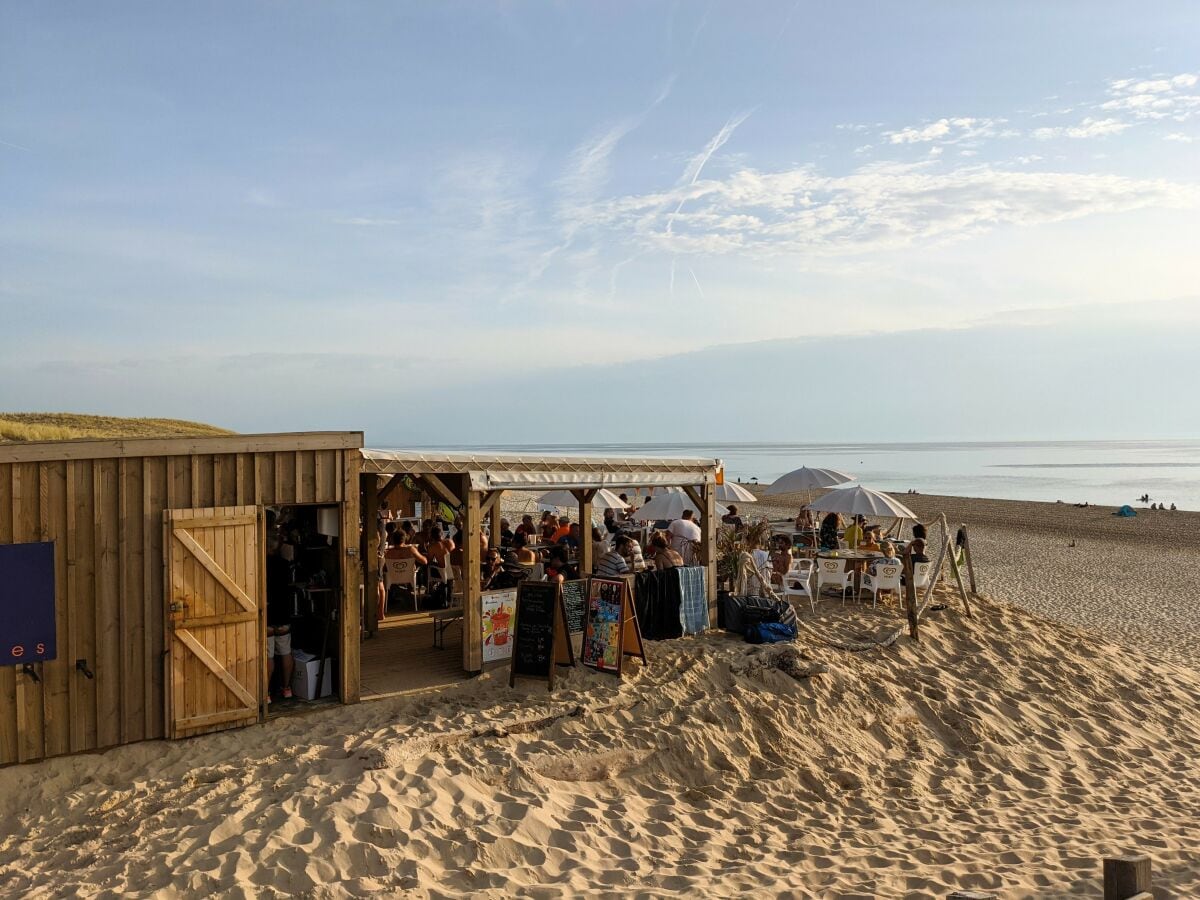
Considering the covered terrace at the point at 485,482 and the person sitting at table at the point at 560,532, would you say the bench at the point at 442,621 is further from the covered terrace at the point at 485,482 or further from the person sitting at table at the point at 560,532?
the person sitting at table at the point at 560,532

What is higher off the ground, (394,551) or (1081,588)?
(394,551)

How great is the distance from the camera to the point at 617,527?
16562 mm

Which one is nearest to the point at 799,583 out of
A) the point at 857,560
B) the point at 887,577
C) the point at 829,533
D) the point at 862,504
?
the point at 857,560

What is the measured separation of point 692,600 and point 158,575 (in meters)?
5.67

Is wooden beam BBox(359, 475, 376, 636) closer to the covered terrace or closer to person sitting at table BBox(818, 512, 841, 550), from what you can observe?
the covered terrace

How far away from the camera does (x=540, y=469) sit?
902 cm

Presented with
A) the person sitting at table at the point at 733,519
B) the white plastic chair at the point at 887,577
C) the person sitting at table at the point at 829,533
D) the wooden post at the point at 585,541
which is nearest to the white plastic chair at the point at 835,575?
the white plastic chair at the point at 887,577

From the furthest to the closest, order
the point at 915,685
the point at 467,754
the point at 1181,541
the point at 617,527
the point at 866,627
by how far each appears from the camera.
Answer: the point at 1181,541 < the point at 617,527 < the point at 866,627 < the point at 915,685 < the point at 467,754

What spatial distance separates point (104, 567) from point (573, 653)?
424 centimetres

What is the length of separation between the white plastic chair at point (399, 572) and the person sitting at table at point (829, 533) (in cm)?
727

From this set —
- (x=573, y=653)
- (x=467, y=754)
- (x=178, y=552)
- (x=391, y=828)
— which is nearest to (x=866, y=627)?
(x=573, y=653)

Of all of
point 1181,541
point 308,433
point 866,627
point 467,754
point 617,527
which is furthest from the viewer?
point 1181,541

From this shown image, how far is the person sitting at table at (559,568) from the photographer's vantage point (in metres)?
9.11

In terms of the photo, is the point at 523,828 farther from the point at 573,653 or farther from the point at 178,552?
the point at 178,552
